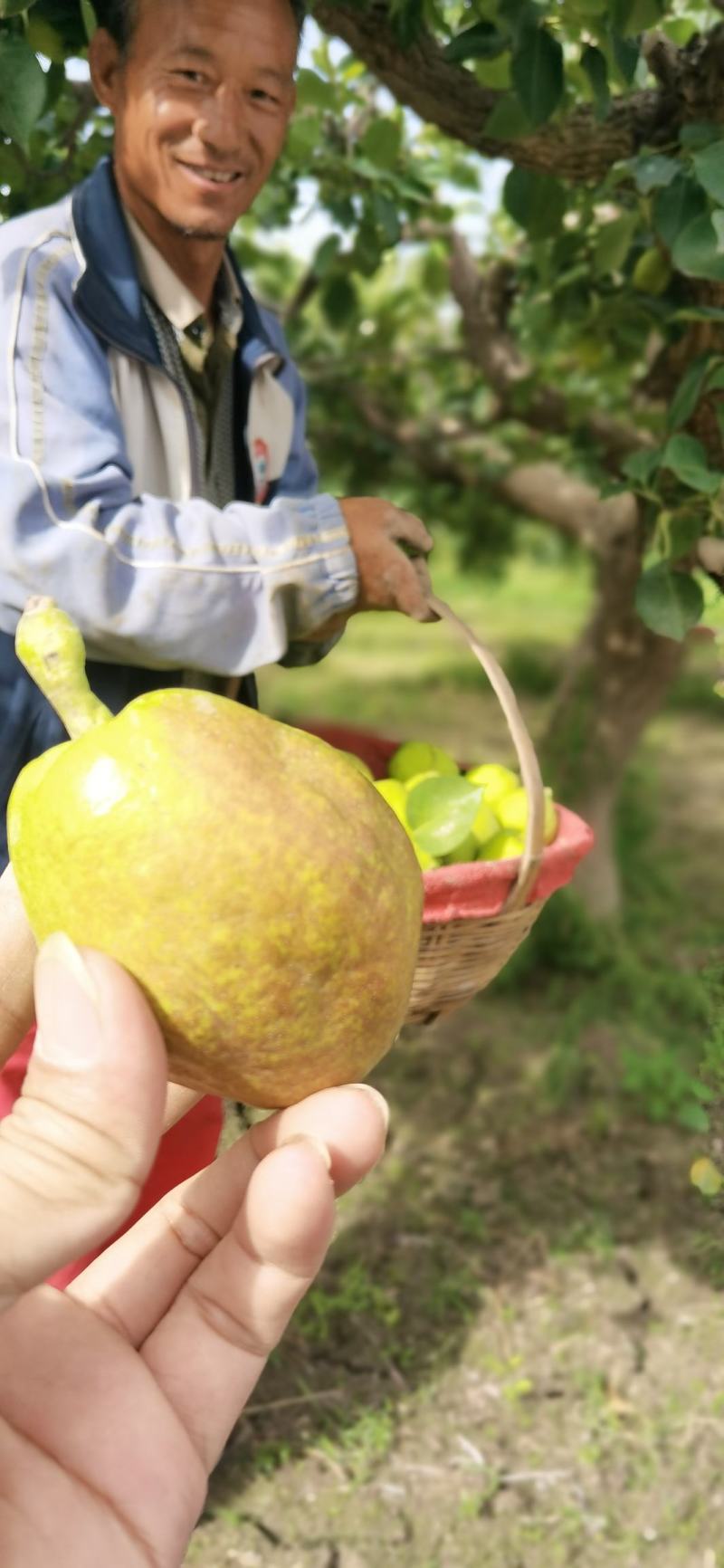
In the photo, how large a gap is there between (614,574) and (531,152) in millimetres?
2405

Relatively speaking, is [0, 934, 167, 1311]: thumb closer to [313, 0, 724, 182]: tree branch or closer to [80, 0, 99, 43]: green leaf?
[80, 0, 99, 43]: green leaf

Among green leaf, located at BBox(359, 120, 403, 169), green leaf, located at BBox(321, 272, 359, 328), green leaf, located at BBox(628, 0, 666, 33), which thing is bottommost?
green leaf, located at BBox(321, 272, 359, 328)

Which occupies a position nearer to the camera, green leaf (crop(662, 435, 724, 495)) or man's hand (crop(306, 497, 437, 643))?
man's hand (crop(306, 497, 437, 643))

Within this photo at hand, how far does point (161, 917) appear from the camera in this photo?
1.01 metres

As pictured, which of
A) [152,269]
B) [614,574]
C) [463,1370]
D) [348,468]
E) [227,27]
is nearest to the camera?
[227,27]

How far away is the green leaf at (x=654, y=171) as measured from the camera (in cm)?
192

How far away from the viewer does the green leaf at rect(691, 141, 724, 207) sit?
5.80 ft

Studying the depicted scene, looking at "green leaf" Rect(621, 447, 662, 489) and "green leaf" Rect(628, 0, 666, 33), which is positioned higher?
"green leaf" Rect(628, 0, 666, 33)

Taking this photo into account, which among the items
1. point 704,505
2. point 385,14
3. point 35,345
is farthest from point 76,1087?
point 385,14

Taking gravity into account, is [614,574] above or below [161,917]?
below

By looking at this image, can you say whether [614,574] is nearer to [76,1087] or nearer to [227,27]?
[227,27]

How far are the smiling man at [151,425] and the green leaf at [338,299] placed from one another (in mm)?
1501

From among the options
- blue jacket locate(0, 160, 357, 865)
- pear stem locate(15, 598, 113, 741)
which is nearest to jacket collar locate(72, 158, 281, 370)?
blue jacket locate(0, 160, 357, 865)

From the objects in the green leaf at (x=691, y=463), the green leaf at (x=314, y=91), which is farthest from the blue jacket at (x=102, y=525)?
the green leaf at (x=314, y=91)
